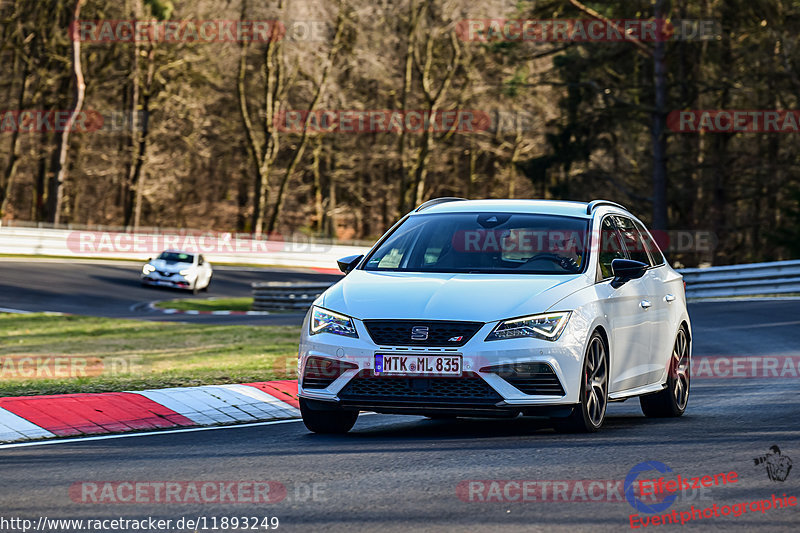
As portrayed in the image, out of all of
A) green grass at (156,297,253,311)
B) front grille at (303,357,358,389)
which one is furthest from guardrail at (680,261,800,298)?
front grille at (303,357,358,389)

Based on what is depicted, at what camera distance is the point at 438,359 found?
26.5 ft

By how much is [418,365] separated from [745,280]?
2316 cm

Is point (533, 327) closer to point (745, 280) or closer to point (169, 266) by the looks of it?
point (745, 280)

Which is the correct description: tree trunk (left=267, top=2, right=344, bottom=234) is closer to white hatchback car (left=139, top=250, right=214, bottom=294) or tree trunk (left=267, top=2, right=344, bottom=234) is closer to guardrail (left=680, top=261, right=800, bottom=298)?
white hatchback car (left=139, top=250, right=214, bottom=294)

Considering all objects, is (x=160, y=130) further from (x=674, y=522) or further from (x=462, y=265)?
(x=674, y=522)

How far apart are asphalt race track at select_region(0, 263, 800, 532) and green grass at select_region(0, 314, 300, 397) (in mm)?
2778

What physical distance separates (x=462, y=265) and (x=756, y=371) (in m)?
6.99

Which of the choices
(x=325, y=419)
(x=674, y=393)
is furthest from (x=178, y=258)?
(x=325, y=419)

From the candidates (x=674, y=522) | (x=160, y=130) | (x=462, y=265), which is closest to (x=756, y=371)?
(x=462, y=265)

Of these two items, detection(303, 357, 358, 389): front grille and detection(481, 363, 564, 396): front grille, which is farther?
detection(303, 357, 358, 389): front grille

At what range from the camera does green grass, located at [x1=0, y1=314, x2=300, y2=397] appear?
1215cm

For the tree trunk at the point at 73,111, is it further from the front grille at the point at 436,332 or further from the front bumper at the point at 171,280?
the front grille at the point at 436,332

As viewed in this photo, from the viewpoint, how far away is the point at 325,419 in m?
8.83

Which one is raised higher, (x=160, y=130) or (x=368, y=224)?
(x=160, y=130)
